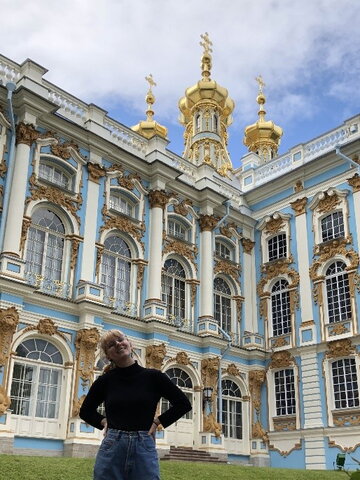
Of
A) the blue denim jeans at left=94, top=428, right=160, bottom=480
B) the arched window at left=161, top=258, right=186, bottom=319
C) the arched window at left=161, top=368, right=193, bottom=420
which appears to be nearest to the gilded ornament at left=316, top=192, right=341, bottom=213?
the arched window at left=161, top=258, right=186, bottom=319

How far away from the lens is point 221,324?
→ 2009 centimetres

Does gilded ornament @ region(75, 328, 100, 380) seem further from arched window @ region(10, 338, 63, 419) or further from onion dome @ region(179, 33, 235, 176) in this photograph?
onion dome @ region(179, 33, 235, 176)

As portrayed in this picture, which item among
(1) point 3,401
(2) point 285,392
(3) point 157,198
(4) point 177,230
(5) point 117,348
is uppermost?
(3) point 157,198

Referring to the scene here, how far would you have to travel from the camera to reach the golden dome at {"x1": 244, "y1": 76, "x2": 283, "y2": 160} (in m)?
33.5

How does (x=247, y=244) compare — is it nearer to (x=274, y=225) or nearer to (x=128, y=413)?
(x=274, y=225)

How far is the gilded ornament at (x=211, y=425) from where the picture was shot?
17453mm

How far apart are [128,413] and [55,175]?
47.5 feet

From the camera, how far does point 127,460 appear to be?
322 centimetres

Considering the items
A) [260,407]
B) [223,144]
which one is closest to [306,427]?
[260,407]

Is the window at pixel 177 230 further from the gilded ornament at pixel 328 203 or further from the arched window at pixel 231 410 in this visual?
the arched window at pixel 231 410

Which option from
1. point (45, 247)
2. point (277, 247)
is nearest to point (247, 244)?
point (277, 247)

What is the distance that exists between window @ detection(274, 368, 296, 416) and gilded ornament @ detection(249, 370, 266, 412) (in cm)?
48

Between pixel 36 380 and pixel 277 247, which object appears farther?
pixel 277 247

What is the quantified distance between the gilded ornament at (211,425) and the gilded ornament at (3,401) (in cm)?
652
